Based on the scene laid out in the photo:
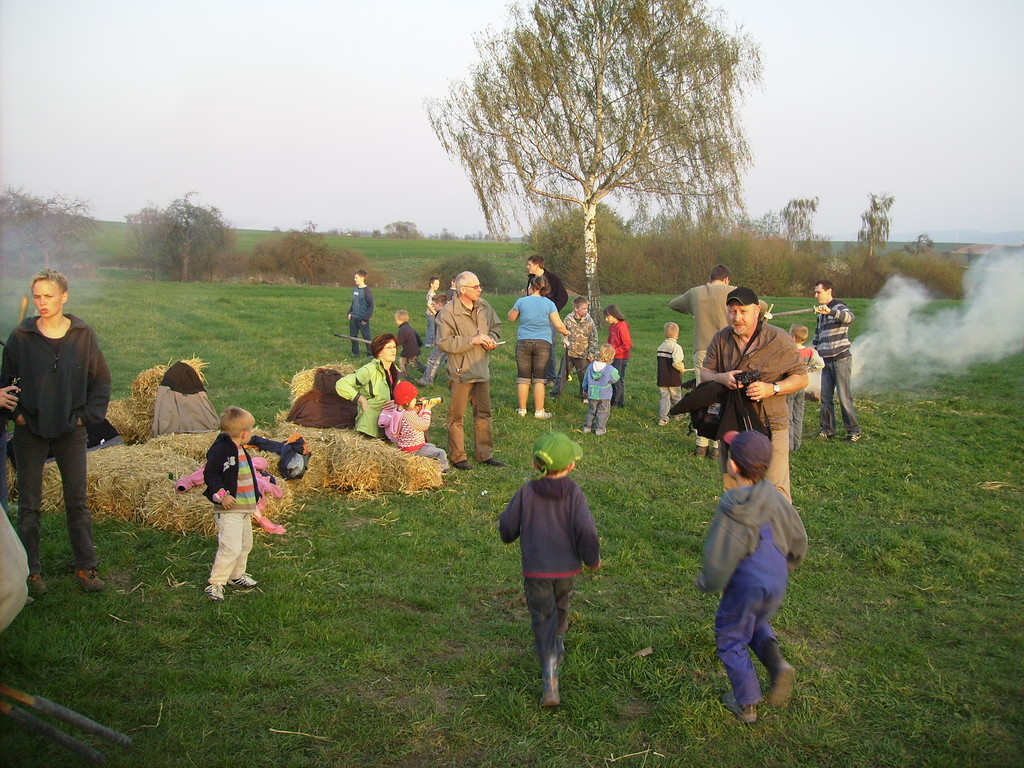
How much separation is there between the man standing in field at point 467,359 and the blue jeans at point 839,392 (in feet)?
15.3

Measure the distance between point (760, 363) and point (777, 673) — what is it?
212cm

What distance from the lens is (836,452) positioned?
990 cm

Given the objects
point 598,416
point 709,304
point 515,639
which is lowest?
point 515,639

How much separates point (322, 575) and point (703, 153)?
22054 millimetres

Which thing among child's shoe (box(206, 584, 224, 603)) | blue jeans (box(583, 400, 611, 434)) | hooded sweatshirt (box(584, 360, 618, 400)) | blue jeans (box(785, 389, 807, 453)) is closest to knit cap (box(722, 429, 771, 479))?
child's shoe (box(206, 584, 224, 603))

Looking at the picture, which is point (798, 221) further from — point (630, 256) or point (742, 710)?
point (742, 710)

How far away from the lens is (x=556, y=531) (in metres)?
4.19

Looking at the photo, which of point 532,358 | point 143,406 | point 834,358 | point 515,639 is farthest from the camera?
point 532,358

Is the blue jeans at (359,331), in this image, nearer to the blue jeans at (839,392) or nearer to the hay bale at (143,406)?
the hay bale at (143,406)

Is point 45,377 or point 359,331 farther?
point 359,331

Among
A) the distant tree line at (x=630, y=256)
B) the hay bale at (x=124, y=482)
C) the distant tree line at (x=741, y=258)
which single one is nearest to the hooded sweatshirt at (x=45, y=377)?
the hay bale at (x=124, y=482)

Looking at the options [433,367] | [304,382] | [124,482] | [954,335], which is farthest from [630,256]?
[124,482]

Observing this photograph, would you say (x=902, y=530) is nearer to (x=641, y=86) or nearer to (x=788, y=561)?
(x=788, y=561)

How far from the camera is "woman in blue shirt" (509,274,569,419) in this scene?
10.9 meters
